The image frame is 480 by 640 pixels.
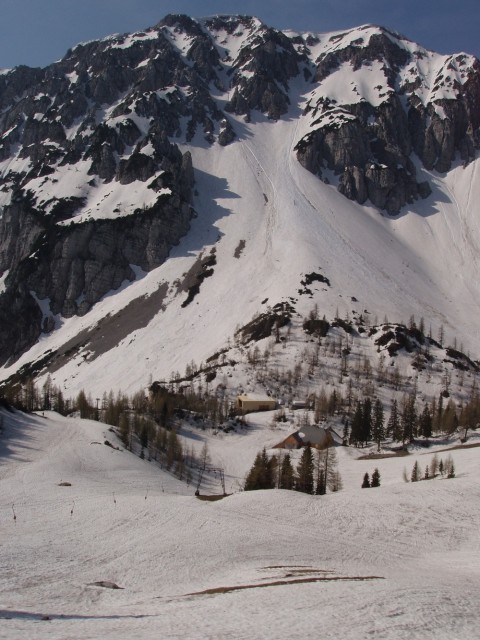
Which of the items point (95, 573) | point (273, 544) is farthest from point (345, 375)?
point (95, 573)

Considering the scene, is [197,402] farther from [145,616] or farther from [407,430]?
[145,616]

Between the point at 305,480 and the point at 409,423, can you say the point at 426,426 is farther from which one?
the point at 305,480

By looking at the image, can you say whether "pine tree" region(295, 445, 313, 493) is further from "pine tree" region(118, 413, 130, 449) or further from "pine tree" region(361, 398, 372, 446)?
"pine tree" region(361, 398, 372, 446)

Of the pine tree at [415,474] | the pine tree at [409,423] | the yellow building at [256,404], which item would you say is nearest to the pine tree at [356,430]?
the pine tree at [409,423]

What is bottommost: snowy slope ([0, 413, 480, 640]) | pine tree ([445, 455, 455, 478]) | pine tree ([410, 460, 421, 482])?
pine tree ([410, 460, 421, 482])

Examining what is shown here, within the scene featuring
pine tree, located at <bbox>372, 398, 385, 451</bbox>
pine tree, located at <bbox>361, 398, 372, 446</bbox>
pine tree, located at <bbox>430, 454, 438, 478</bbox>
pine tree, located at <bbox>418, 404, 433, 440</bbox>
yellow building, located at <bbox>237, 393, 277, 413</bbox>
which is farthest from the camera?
yellow building, located at <bbox>237, 393, 277, 413</bbox>

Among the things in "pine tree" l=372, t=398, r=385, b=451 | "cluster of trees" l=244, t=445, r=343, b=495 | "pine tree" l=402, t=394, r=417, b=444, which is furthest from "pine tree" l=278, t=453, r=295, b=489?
"pine tree" l=402, t=394, r=417, b=444

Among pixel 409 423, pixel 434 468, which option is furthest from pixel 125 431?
pixel 409 423

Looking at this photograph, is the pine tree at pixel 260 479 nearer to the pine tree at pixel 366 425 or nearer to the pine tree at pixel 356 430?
the pine tree at pixel 356 430

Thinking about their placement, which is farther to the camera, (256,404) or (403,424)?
(256,404)
